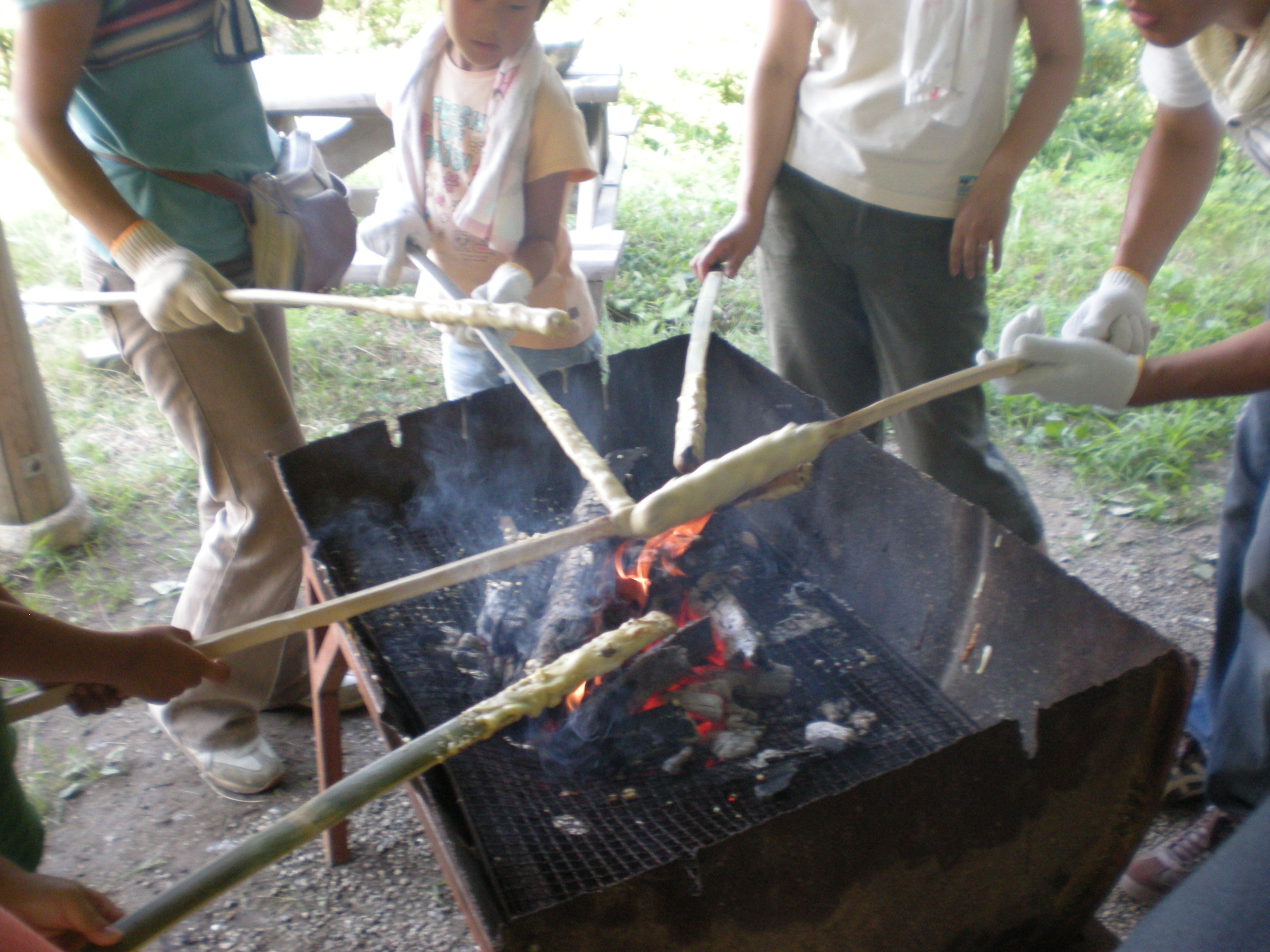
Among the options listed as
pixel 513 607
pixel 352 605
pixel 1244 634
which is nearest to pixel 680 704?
pixel 513 607

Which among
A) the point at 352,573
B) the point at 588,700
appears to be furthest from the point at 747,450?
the point at 352,573

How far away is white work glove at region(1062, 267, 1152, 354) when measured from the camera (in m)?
2.05

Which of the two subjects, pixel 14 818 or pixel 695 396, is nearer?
pixel 14 818

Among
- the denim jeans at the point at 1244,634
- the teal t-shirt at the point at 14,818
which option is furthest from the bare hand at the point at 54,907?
the denim jeans at the point at 1244,634

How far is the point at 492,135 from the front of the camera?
2369 mm

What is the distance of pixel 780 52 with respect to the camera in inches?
97.9

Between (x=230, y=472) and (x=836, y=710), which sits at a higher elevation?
(x=230, y=472)

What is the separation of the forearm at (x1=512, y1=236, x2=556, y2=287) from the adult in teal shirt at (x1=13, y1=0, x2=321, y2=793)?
68cm

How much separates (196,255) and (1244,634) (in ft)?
8.26

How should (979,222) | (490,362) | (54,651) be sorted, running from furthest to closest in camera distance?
(490,362), (979,222), (54,651)

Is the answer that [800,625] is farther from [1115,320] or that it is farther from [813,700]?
[1115,320]

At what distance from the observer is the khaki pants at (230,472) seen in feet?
7.09

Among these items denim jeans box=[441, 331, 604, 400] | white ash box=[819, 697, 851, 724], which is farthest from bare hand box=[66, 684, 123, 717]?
denim jeans box=[441, 331, 604, 400]

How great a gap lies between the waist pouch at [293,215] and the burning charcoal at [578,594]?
946mm
